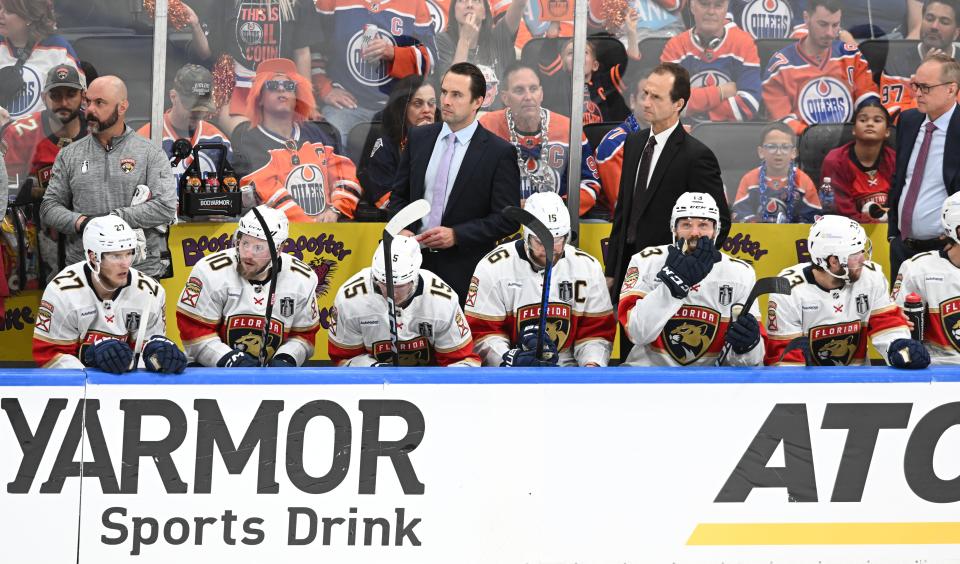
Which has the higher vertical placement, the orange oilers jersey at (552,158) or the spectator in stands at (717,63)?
the spectator in stands at (717,63)

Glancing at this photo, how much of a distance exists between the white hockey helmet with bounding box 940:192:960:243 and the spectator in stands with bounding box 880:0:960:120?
62.1 inches

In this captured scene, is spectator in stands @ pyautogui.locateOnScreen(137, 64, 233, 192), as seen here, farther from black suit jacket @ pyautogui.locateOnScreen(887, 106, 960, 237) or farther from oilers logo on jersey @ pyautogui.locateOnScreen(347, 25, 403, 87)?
black suit jacket @ pyautogui.locateOnScreen(887, 106, 960, 237)

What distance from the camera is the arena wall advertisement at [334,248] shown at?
7.05 m

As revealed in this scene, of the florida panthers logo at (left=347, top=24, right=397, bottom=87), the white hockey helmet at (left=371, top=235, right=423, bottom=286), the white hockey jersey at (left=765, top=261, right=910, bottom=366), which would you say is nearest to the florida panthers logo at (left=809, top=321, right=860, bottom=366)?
the white hockey jersey at (left=765, top=261, right=910, bottom=366)

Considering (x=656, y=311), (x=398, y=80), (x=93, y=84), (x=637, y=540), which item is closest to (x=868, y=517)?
(x=637, y=540)

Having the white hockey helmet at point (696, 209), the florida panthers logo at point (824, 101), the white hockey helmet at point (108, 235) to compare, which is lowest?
the white hockey helmet at point (108, 235)

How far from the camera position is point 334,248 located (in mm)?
7141

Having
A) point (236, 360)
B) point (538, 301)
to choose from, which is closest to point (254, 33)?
point (538, 301)

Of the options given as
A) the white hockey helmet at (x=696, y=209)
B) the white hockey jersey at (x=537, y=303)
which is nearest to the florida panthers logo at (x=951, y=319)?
the white hockey helmet at (x=696, y=209)

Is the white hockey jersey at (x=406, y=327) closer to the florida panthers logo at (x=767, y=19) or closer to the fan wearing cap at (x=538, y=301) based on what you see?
the fan wearing cap at (x=538, y=301)

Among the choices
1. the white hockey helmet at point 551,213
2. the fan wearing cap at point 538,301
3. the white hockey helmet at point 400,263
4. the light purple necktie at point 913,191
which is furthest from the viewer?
the light purple necktie at point 913,191

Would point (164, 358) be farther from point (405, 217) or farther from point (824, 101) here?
point (824, 101)

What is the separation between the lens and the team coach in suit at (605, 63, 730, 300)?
613cm

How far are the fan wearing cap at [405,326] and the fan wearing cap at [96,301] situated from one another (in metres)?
0.81
